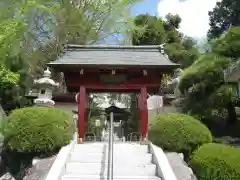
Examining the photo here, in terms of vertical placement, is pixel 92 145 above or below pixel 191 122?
below

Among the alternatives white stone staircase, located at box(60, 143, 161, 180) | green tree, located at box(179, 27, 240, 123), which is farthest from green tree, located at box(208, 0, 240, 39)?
white stone staircase, located at box(60, 143, 161, 180)

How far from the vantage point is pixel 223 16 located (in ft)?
99.0

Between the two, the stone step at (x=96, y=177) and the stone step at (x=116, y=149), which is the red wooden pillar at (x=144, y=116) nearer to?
the stone step at (x=116, y=149)

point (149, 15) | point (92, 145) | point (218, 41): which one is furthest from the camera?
point (149, 15)

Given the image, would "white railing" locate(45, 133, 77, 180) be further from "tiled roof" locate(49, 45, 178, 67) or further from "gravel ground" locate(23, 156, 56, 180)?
"tiled roof" locate(49, 45, 178, 67)

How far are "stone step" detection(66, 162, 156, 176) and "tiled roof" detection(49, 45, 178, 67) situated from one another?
4.14 meters

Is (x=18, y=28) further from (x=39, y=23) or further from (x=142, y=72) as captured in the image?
(x=39, y=23)

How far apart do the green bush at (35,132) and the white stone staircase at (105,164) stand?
0.67 metres

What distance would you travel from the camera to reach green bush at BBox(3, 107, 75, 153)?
9.12 meters

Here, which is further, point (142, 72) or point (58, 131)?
point (142, 72)

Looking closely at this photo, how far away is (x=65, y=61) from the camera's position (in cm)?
1188

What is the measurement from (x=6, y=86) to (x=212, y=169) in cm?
1133

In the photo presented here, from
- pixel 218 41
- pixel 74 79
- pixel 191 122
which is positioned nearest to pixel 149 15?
pixel 218 41

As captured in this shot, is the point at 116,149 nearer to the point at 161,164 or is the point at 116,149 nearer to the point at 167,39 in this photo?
the point at 161,164
